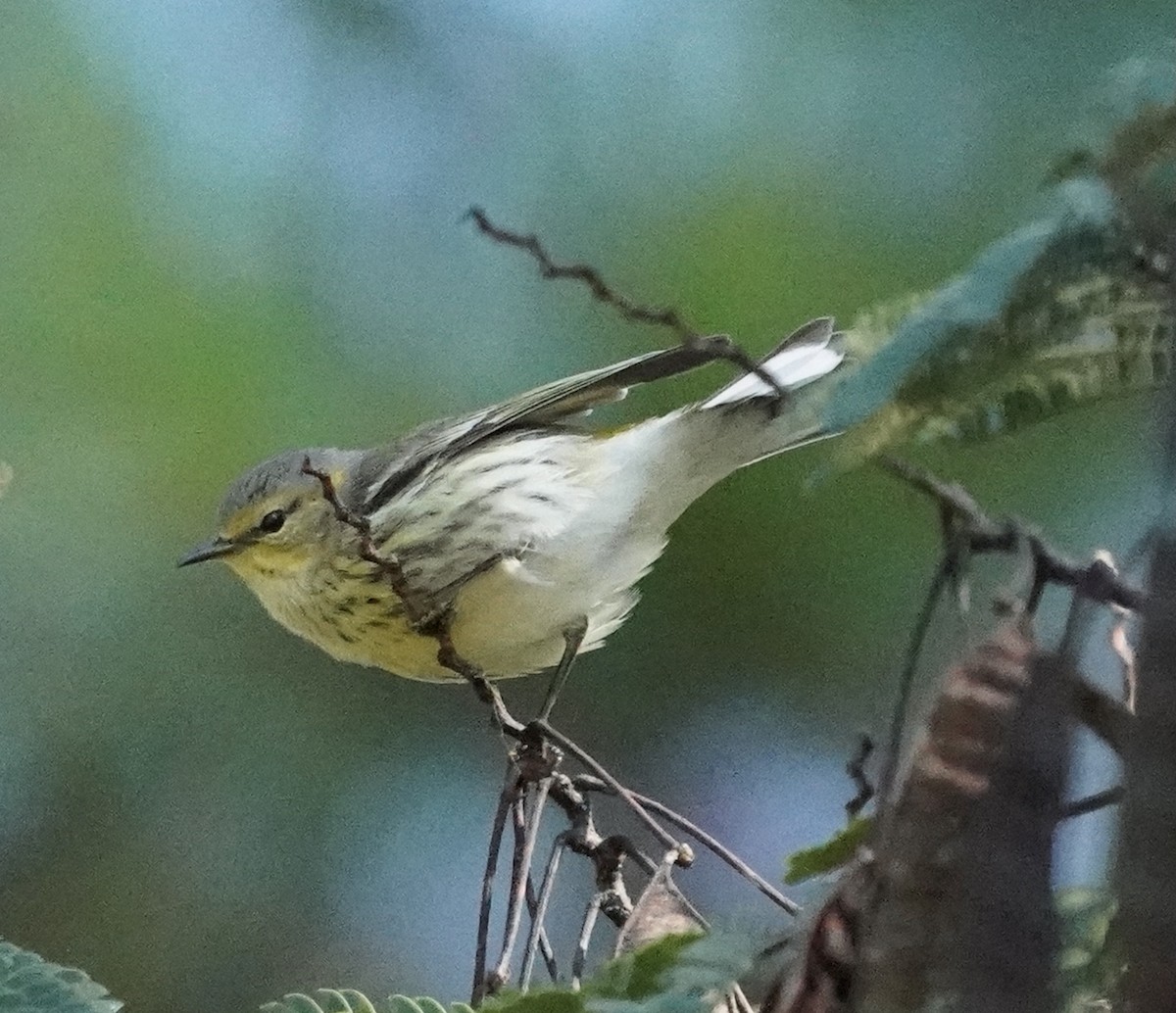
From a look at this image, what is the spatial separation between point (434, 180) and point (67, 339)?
1.14ft

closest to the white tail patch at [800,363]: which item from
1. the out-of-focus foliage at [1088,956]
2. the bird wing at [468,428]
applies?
the bird wing at [468,428]

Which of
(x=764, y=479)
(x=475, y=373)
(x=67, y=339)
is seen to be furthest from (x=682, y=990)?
(x=67, y=339)

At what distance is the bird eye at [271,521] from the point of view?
107 cm

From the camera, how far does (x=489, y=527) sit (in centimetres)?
102

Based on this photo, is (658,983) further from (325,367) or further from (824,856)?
(325,367)

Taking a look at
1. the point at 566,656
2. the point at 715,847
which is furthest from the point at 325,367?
the point at 715,847

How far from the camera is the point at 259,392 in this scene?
115 centimetres

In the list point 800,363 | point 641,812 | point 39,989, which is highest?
point 800,363

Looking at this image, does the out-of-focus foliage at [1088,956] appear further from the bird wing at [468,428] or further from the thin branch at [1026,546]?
the bird wing at [468,428]

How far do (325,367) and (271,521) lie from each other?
15cm

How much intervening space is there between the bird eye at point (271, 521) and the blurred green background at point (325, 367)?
107 millimetres

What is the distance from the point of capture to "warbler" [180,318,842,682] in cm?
101

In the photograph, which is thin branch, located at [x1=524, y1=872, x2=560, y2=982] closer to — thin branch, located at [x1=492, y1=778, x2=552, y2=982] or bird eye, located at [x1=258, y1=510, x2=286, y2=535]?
thin branch, located at [x1=492, y1=778, x2=552, y2=982]

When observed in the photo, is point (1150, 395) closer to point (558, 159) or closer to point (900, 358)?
point (900, 358)
